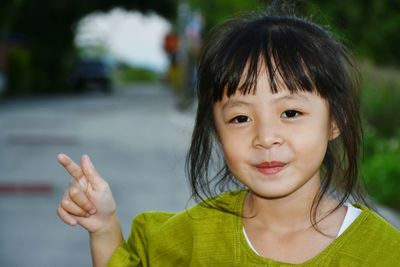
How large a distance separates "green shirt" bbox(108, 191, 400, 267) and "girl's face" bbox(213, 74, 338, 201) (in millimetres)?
150

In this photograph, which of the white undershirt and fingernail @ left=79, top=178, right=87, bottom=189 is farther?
fingernail @ left=79, top=178, right=87, bottom=189

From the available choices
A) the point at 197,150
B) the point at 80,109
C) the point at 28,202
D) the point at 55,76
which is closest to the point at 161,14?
the point at 55,76

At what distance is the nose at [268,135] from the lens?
2.27 metres

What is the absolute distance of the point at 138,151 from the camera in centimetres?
1407

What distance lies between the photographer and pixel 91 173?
7.93ft

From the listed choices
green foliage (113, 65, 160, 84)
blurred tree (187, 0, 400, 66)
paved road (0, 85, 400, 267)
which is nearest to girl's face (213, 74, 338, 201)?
paved road (0, 85, 400, 267)

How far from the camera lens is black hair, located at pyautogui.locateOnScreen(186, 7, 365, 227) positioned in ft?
7.73

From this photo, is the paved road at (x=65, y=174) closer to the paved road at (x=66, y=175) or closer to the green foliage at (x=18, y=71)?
the paved road at (x=66, y=175)

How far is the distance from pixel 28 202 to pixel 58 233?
1774 millimetres

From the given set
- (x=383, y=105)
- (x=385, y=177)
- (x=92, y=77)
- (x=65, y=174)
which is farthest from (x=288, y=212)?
(x=92, y=77)

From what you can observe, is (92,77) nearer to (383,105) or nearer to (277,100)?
(383,105)

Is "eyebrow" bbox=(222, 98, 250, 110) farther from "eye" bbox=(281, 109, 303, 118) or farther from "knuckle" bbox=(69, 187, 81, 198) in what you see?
"knuckle" bbox=(69, 187, 81, 198)

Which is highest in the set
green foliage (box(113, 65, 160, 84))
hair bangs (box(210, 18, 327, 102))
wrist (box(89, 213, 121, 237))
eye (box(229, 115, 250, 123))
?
hair bangs (box(210, 18, 327, 102))

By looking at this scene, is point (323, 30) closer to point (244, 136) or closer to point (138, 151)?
point (244, 136)
